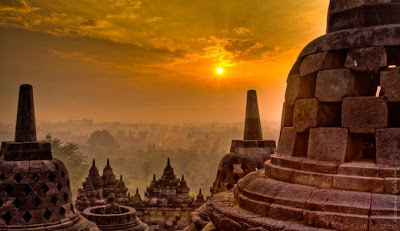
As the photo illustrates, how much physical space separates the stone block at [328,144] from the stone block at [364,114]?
0.42ft

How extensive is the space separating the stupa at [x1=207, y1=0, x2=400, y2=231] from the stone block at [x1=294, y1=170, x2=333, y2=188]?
0.4 inches

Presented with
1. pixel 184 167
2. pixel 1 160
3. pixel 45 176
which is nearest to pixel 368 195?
pixel 45 176

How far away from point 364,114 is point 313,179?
90 centimetres

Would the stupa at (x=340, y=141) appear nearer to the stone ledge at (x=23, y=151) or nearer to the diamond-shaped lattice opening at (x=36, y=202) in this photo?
the diamond-shaped lattice opening at (x=36, y=202)

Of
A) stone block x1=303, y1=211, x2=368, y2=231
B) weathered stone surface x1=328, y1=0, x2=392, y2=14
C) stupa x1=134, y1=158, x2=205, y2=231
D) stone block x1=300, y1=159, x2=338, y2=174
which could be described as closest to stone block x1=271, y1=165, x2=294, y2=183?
stone block x1=300, y1=159, x2=338, y2=174

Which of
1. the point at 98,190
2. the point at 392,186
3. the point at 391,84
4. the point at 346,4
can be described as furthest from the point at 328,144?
the point at 98,190

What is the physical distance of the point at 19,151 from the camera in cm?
965

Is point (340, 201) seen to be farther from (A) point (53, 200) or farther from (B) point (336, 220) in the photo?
(A) point (53, 200)

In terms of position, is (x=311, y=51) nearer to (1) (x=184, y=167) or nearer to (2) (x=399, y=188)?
(2) (x=399, y=188)

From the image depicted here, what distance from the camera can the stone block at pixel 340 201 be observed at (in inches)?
168

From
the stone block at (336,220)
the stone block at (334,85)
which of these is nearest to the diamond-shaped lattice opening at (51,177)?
the stone block at (334,85)

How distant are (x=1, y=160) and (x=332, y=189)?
25.3ft

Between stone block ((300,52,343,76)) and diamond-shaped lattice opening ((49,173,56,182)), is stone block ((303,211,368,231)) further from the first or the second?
diamond-shaped lattice opening ((49,173,56,182))

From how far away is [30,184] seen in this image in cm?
939
